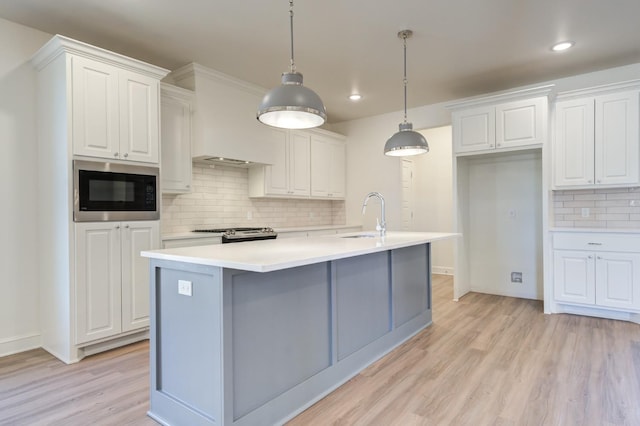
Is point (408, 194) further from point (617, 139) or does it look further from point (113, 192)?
point (113, 192)

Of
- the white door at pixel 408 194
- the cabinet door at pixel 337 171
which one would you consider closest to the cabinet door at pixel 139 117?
the cabinet door at pixel 337 171

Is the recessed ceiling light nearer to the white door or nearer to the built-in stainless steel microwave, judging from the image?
the white door

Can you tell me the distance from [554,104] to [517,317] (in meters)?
2.41

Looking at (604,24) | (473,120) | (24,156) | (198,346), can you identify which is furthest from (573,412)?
(24,156)

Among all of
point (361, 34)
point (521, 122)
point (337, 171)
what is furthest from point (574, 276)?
point (337, 171)

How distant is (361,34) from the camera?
3314 millimetres

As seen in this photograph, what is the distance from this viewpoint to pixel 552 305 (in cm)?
416

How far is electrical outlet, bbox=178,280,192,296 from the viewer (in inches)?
76.4

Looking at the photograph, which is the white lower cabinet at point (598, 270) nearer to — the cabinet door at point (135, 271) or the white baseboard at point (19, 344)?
the cabinet door at point (135, 271)

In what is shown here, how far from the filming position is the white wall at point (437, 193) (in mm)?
6648

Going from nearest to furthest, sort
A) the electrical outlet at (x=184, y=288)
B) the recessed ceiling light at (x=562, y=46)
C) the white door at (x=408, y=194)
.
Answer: the electrical outlet at (x=184, y=288)
the recessed ceiling light at (x=562, y=46)
the white door at (x=408, y=194)

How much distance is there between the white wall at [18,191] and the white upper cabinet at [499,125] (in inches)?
175

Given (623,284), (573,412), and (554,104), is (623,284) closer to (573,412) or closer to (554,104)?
(554,104)

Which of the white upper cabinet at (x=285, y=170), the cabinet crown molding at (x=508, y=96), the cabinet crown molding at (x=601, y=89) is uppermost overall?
the cabinet crown molding at (x=508, y=96)
